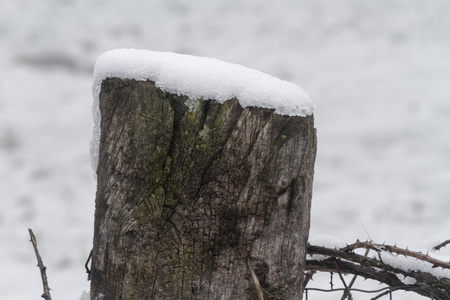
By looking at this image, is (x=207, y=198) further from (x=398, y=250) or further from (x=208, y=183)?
(x=398, y=250)

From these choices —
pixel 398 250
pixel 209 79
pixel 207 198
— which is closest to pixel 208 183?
pixel 207 198

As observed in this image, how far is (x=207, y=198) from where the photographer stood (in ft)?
3.64

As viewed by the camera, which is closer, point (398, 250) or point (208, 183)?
point (208, 183)

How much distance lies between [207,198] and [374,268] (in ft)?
2.23

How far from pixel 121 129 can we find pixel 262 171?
423 millimetres

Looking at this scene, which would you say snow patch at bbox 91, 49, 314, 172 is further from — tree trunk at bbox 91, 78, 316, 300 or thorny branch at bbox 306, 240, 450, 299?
thorny branch at bbox 306, 240, 450, 299

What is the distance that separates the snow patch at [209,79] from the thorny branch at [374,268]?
510 millimetres

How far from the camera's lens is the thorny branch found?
134cm

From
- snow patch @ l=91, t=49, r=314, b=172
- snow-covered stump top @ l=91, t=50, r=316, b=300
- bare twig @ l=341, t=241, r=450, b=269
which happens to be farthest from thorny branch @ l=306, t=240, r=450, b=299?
snow patch @ l=91, t=49, r=314, b=172

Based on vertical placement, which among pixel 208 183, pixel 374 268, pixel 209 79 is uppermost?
pixel 209 79

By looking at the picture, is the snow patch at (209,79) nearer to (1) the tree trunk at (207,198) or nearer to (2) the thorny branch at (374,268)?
(1) the tree trunk at (207,198)

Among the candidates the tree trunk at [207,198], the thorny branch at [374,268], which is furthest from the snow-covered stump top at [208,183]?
the thorny branch at [374,268]

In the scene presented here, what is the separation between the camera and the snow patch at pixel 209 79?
3.60ft

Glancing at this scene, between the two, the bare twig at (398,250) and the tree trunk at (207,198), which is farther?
the bare twig at (398,250)
